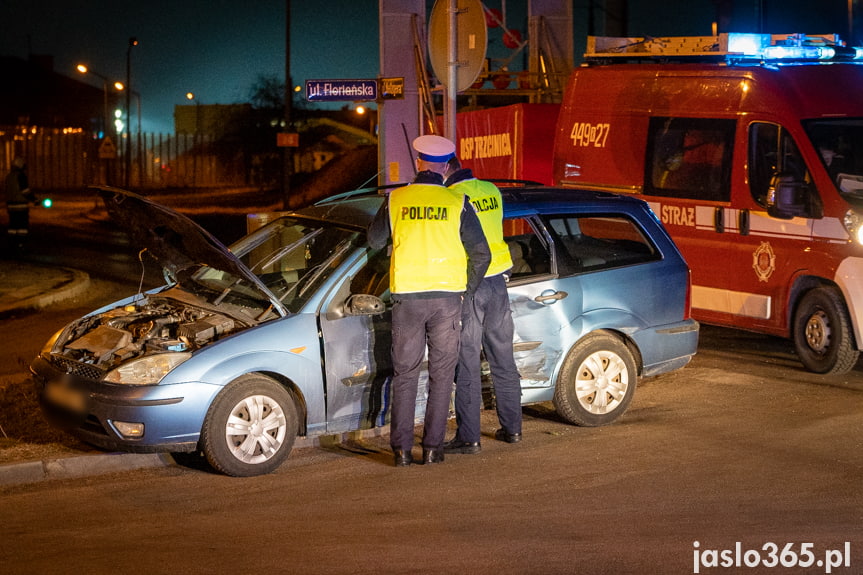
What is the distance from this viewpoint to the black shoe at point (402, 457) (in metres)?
7.12

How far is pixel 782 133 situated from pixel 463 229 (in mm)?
4335

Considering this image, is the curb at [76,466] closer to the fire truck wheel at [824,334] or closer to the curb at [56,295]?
the fire truck wheel at [824,334]

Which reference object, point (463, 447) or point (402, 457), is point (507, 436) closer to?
point (463, 447)

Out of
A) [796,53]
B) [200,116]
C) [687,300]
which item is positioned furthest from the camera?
[200,116]

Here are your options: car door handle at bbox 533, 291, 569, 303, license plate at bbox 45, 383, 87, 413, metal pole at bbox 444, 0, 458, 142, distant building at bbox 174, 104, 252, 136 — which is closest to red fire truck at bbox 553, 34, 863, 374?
metal pole at bbox 444, 0, 458, 142

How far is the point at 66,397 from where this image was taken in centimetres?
696

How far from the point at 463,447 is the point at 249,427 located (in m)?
1.38

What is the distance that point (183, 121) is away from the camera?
105 metres

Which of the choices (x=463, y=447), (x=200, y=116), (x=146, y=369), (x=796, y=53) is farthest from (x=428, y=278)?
(x=200, y=116)

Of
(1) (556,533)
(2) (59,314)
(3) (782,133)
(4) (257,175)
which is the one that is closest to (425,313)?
(1) (556,533)

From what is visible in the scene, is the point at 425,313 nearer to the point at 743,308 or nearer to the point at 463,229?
the point at 463,229

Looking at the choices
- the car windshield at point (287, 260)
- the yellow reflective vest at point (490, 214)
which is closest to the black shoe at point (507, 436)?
the yellow reflective vest at point (490, 214)

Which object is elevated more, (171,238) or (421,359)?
(171,238)

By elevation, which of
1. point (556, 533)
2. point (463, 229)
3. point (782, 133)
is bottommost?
point (556, 533)
